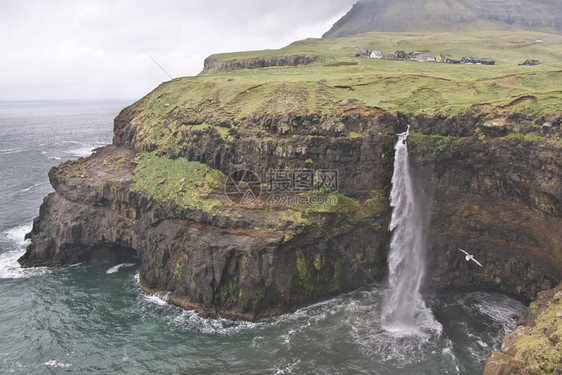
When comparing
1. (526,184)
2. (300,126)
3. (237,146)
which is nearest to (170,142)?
(237,146)

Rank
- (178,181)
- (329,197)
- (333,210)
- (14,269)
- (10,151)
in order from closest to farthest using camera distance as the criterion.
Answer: (333,210), (329,197), (178,181), (14,269), (10,151)

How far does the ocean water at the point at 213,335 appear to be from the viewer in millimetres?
28969

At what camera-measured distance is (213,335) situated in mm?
32688

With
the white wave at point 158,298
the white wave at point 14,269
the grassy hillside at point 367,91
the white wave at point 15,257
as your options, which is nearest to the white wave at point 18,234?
the white wave at point 15,257

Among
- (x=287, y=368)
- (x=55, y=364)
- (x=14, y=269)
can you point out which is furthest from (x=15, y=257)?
(x=287, y=368)

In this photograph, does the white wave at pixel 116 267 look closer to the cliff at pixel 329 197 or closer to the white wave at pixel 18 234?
the cliff at pixel 329 197

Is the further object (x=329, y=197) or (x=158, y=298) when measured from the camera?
(x=329, y=197)

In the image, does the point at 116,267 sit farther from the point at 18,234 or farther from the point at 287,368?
the point at 287,368

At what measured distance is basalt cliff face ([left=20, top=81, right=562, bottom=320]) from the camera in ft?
109

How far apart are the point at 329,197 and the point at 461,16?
139835mm

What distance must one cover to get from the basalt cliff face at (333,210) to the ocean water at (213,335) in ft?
6.24

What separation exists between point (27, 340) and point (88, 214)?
16.3 metres

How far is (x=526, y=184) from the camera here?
3222 cm

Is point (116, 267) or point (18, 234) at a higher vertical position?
point (18, 234)
